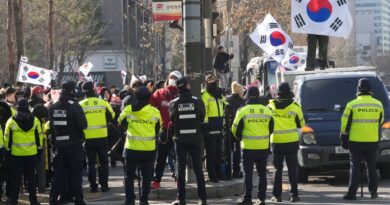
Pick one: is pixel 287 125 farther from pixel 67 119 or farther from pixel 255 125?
pixel 67 119

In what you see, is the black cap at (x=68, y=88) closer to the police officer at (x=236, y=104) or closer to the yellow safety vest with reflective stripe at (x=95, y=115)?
the yellow safety vest with reflective stripe at (x=95, y=115)

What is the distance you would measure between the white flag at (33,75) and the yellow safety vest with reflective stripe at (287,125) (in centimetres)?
1034

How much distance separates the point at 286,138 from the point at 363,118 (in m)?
1.24

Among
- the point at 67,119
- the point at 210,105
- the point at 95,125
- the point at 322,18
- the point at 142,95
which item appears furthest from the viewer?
the point at 322,18

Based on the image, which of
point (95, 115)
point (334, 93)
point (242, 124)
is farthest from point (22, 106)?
point (334, 93)

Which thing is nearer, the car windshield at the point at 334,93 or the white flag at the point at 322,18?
the car windshield at the point at 334,93

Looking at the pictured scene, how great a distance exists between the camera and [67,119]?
1312 cm

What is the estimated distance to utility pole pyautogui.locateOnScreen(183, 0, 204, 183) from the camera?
14812mm

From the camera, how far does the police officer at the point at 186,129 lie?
13070mm

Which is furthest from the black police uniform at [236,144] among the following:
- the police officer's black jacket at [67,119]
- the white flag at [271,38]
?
the white flag at [271,38]

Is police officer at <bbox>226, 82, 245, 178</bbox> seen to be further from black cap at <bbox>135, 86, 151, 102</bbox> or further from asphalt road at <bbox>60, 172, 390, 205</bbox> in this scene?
black cap at <bbox>135, 86, 151, 102</bbox>

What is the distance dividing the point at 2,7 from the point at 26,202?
3973 centimetres

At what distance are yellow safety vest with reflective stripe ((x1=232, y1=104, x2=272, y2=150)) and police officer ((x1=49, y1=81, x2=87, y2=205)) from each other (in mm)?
2394

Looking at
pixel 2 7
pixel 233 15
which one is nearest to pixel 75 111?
pixel 233 15
